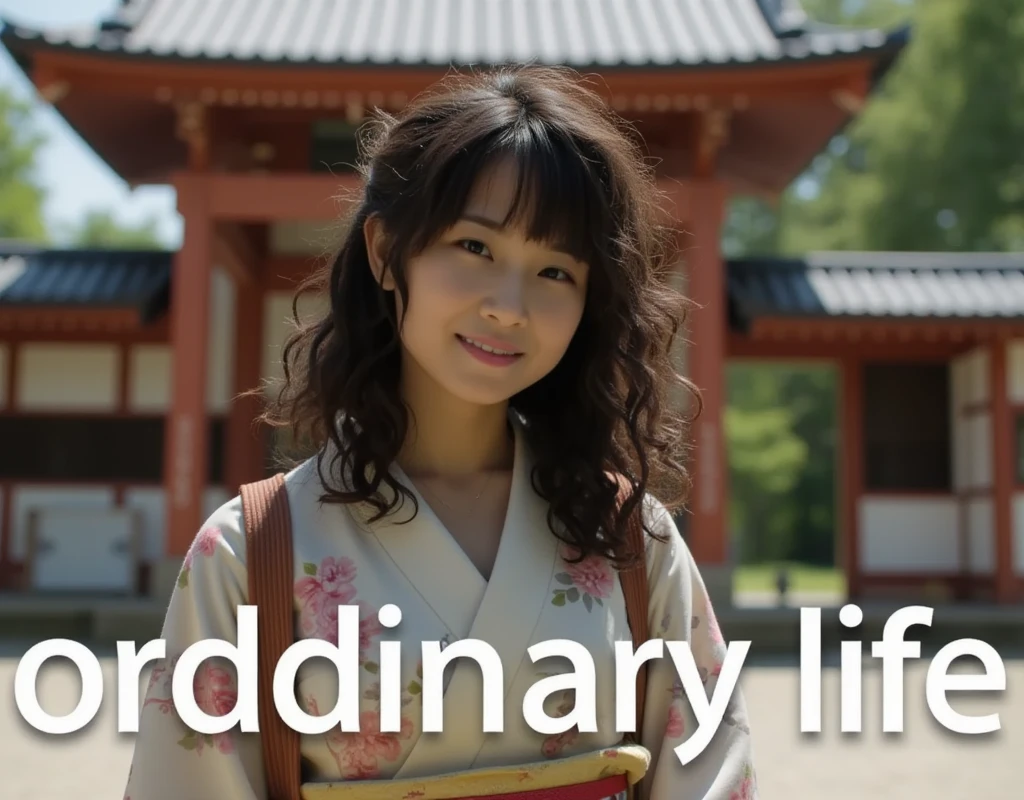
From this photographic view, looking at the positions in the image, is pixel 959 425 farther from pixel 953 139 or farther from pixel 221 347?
pixel 953 139

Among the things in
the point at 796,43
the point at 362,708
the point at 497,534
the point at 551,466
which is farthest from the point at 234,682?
the point at 796,43

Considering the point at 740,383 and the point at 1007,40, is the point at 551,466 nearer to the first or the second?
the point at 1007,40

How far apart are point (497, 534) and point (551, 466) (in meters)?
0.13

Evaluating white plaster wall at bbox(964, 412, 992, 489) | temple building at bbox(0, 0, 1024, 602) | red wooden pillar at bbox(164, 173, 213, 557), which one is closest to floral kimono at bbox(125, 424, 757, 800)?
temple building at bbox(0, 0, 1024, 602)

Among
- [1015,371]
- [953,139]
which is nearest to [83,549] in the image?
[1015,371]

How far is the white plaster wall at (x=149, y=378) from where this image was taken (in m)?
9.87

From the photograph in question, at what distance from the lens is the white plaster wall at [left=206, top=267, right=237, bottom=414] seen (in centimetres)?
987

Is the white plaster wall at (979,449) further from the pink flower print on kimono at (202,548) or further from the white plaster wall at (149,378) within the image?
Result: the pink flower print on kimono at (202,548)

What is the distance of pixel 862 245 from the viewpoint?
73.7 feet

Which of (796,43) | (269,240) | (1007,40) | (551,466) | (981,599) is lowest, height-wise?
(981,599)

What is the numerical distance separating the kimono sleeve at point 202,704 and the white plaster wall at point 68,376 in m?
8.88

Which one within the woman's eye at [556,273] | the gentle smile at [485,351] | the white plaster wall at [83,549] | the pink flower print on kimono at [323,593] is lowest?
the white plaster wall at [83,549]

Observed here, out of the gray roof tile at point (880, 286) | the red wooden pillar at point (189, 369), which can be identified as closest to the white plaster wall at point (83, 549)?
the red wooden pillar at point (189, 369)

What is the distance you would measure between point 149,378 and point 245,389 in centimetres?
79
